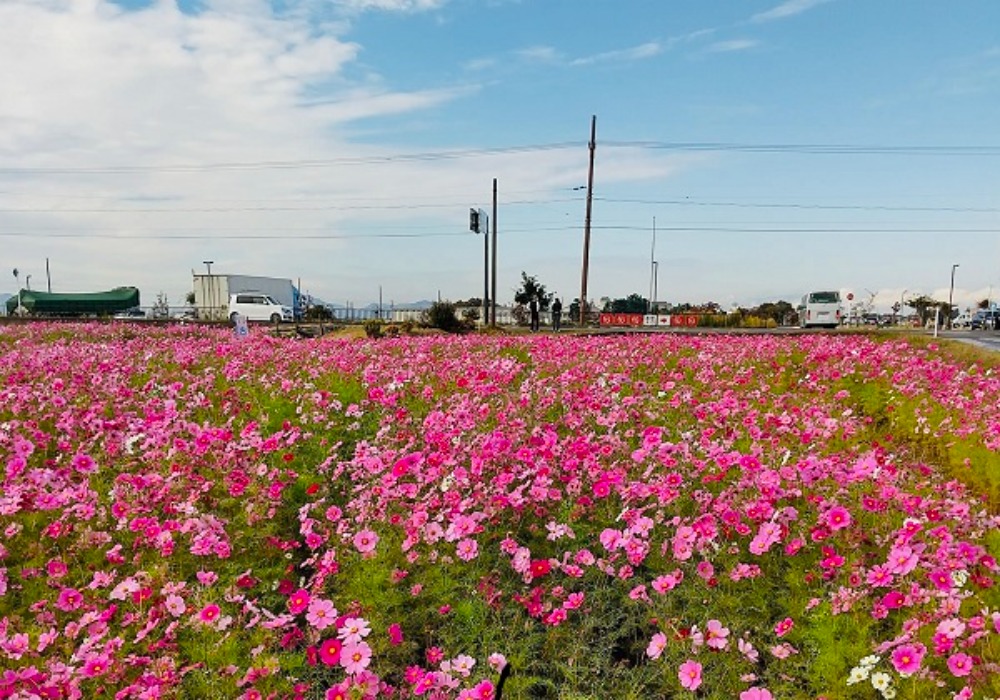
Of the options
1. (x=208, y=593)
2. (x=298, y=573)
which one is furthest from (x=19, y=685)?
(x=298, y=573)

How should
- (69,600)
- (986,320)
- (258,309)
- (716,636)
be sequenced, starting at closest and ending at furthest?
1. (716,636)
2. (69,600)
3. (258,309)
4. (986,320)

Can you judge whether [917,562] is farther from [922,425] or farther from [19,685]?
[922,425]

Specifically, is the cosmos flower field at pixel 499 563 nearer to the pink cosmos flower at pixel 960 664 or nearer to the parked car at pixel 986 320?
the pink cosmos flower at pixel 960 664

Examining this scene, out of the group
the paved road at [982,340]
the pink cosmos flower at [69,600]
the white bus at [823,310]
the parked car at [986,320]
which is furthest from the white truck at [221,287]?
the pink cosmos flower at [69,600]

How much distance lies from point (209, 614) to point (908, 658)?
2275 mm

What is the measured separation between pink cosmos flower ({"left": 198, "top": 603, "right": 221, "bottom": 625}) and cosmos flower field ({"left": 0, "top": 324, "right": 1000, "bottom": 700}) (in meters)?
0.01

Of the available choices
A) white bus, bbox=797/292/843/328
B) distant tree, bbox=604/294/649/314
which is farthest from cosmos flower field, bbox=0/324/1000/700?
distant tree, bbox=604/294/649/314

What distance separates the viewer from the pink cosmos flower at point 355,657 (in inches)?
81.9

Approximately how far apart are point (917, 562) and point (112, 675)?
2.74m

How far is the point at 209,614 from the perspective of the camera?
248 cm

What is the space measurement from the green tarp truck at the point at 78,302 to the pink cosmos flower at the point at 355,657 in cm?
5676

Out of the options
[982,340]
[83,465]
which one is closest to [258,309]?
[982,340]

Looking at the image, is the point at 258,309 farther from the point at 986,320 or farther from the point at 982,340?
the point at 986,320

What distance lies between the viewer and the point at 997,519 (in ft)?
9.98
